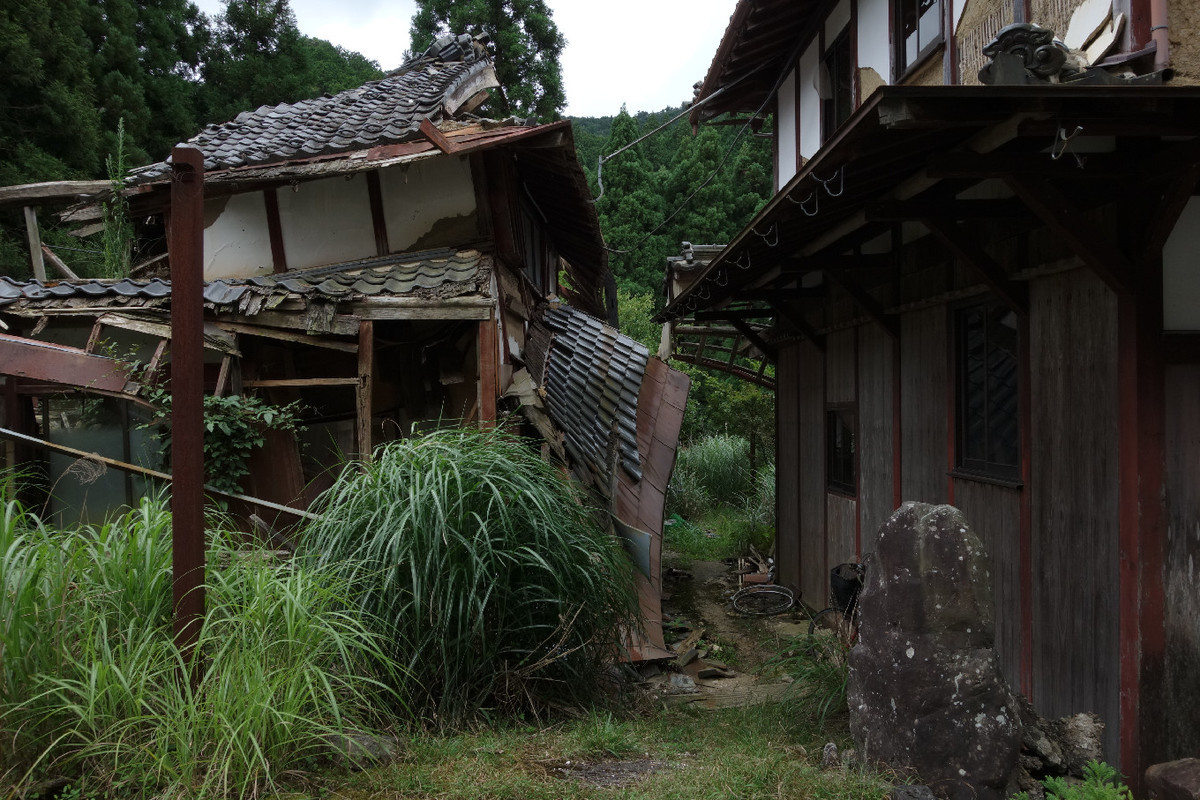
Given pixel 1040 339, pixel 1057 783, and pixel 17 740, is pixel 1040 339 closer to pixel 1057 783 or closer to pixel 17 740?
pixel 1057 783

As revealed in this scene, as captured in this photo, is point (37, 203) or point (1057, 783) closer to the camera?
point (1057, 783)

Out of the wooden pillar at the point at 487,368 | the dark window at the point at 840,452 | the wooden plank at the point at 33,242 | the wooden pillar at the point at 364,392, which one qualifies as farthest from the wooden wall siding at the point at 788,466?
the wooden plank at the point at 33,242

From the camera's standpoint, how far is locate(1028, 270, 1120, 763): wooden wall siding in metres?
4.15

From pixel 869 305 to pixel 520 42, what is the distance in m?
16.6

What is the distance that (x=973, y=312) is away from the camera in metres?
5.80

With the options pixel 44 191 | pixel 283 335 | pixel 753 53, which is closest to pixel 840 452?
pixel 753 53

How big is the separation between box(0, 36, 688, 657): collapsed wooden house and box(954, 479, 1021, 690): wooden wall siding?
2.61 m

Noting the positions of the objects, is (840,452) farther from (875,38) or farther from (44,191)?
(44,191)

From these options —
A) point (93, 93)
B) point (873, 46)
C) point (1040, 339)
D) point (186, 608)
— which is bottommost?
point (186, 608)

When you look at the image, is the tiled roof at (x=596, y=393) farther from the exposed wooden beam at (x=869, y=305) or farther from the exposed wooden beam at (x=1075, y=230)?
the exposed wooden beam at (x=1075, y=230)

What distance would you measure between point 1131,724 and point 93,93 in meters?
17.7

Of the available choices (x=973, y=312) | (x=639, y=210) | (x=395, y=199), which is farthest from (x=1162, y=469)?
(x=639, y=210)

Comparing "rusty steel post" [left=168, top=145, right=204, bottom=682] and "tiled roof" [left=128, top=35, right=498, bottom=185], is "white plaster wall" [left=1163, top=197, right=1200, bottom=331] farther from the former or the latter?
"tiled roof" [left=128, top=35, right=498, bottom=185]

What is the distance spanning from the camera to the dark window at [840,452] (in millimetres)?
8672
